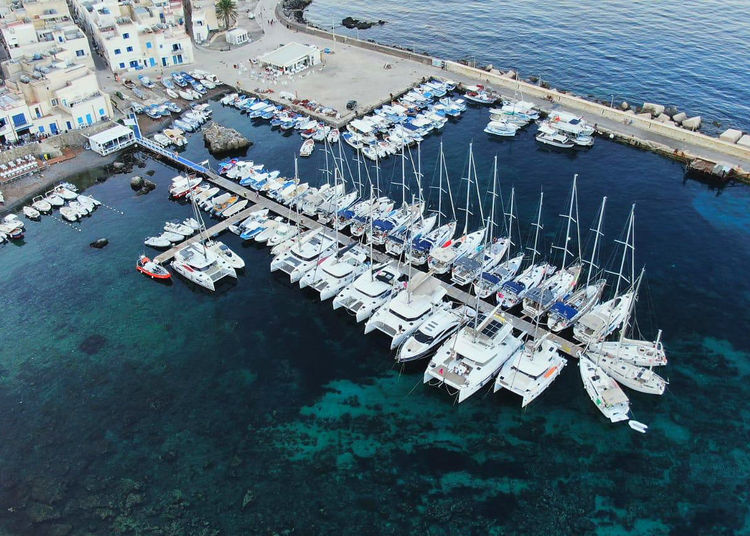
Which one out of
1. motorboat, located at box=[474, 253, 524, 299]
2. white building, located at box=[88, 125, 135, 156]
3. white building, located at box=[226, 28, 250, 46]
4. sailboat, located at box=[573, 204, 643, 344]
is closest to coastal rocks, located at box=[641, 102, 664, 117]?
sailboat, located at box=[573, 204, 643, 344]

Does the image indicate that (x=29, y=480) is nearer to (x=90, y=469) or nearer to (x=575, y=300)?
(x=90, y=469)

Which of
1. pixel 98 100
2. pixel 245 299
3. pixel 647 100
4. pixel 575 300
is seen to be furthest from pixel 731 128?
pixel 98 100

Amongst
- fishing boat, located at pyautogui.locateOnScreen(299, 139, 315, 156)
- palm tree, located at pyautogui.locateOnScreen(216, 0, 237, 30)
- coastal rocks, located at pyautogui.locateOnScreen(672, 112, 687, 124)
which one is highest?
palm tree, located at pyautogui.locateOnScreen(216, 0, 237, 30)

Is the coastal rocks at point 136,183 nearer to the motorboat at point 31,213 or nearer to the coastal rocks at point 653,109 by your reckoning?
the motorboat at point 31,213

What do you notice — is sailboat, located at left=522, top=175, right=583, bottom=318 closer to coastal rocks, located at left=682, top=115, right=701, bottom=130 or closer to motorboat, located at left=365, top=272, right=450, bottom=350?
motorboat, located at left=365, top=272, right=450, bottom=350

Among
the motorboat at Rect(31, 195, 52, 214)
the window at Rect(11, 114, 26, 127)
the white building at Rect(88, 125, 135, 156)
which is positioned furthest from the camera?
the white building at Rect(88, 125, 135, 156)

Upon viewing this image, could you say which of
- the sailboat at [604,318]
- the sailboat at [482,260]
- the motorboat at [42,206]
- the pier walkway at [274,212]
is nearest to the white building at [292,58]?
the pier walkway at [274,212]

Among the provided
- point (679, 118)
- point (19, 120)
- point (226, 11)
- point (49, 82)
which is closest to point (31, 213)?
point (19, 120)
